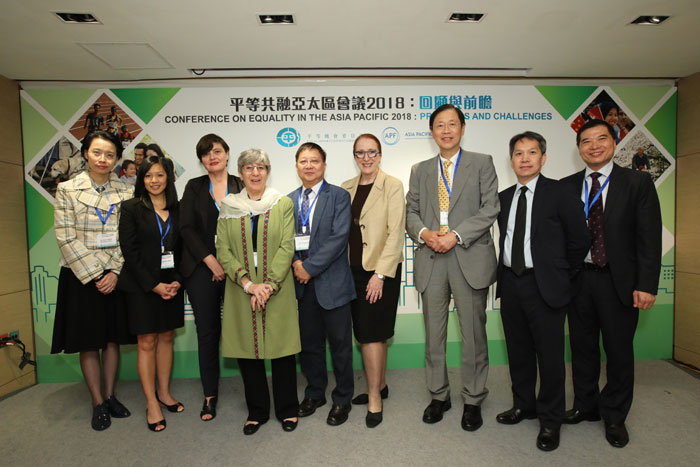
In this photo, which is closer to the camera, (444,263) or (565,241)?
(565,241)

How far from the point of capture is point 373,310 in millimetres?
2604

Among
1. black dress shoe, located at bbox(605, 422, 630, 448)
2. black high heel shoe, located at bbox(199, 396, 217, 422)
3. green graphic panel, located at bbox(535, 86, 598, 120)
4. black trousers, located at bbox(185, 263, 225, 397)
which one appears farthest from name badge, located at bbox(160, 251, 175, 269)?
green graphic panel, located at bbox(535, 86, 598, 120)

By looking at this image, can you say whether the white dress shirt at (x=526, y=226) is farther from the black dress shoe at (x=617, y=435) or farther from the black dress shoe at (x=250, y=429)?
the black dress shoe at (x=250, y=429)

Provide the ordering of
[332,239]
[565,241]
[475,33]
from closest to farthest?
[565,241] → [332,239] → [475,33]

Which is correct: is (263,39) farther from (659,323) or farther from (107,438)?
(659,323)

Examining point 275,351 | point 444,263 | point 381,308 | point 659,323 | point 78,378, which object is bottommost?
point 78,378

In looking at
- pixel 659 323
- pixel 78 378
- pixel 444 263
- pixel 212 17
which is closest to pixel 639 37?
pixel 444 263

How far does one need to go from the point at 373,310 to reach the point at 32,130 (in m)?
3.48

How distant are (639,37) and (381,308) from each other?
2.77 meters

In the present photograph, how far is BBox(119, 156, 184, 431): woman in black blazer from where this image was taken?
8.36 ft

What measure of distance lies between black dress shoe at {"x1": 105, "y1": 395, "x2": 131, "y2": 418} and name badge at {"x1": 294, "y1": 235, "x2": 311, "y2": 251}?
1.79 metres

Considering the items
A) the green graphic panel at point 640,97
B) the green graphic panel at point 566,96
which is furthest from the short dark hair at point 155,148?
the green graphic panel at point 640,97

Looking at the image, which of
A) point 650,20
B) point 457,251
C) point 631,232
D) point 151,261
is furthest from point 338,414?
point 650,20

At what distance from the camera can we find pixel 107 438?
8.28 ft
